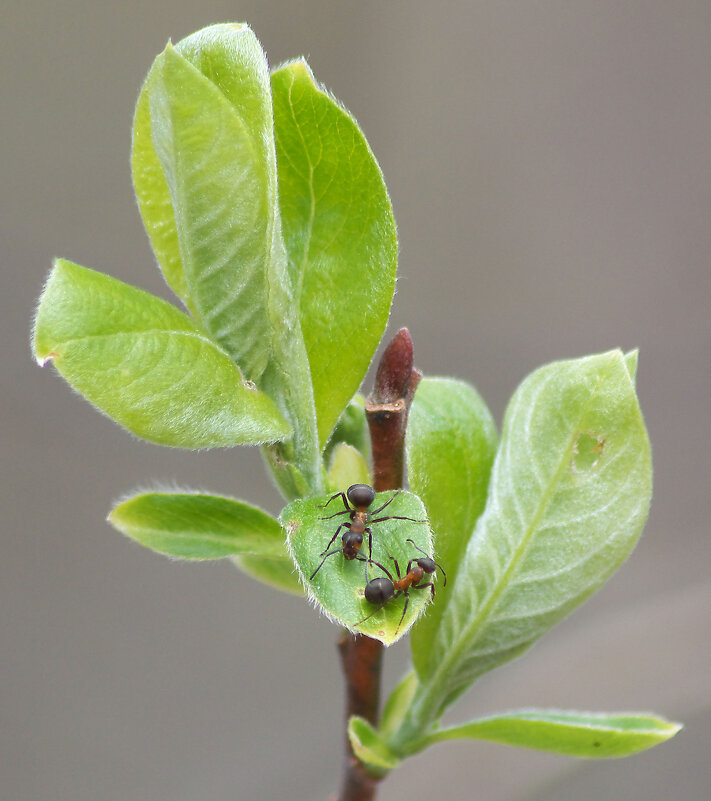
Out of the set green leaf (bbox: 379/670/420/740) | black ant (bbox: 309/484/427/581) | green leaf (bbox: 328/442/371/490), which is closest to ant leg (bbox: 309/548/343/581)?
black ant (bbox: 309/484/427/581)

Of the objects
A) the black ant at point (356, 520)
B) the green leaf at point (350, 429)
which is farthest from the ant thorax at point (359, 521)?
the green leaf at point (350, 429)

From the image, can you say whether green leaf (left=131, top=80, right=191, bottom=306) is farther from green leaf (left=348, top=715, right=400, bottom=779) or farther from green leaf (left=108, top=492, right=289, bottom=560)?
green leaf (left=348, top=715, right=400, bottom=779)

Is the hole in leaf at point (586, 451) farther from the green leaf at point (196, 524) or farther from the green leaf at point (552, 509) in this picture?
the green leaf at point (196, 524)

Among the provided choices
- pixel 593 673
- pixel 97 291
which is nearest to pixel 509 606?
pixel 97 291

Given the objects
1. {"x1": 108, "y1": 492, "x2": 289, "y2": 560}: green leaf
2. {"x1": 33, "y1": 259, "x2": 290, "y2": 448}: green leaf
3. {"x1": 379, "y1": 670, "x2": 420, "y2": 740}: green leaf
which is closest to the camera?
{"x1": 33, "y1": 259, "x2": 290, "y2": 448}: green leaf

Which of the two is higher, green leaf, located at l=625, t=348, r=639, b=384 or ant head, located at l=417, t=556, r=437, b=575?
green leaf, located at l=625, t=348, r=639, b=384

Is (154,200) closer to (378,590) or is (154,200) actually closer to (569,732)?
(378,590)
